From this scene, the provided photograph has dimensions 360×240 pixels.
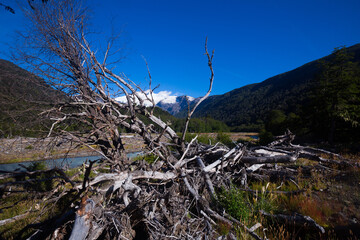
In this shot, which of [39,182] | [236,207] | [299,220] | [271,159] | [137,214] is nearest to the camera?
[137,214]

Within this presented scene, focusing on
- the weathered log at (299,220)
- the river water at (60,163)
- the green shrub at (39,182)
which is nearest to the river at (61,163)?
the river water at (60,163)

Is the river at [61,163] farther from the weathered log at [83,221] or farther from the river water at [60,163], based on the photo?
the weathered log at [83,221]

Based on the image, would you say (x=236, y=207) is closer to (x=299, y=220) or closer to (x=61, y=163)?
(x=299, y=220)

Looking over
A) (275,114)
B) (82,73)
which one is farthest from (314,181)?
(275,114)

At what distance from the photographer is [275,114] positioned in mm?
58594

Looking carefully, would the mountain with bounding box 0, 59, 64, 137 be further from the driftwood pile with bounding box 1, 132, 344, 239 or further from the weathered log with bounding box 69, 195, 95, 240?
the weathered log with bounding box 69, 195, 95, 240

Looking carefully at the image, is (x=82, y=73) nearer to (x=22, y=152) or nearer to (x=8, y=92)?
(x=8, y=92)

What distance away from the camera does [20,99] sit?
11.3 ft

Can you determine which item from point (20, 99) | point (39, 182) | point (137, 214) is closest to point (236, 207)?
point (137, 214)

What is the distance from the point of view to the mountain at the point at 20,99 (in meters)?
3.21

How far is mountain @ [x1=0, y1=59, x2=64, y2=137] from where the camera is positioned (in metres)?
3.21

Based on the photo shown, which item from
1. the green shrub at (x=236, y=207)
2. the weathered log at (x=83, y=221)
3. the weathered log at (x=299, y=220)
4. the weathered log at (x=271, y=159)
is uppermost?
the weathered log at (x=83, y=221)

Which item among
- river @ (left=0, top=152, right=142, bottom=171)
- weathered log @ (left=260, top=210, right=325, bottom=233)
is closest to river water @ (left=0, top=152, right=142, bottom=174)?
river @ (left=0, top=152, right=142, bottom=171)

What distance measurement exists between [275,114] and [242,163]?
62698 mm
